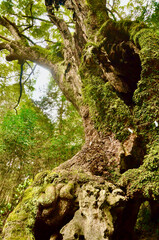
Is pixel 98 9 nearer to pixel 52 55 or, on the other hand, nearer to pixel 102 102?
pixel 52 55

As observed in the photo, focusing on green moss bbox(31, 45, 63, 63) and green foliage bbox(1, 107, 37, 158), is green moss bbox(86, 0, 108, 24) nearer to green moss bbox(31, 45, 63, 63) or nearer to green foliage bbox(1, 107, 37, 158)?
green moss bbox(31, 45, 63, 63)

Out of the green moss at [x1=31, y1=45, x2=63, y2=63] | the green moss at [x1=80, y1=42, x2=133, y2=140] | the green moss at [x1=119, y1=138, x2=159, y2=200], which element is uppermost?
the green moss at [x1=31, y1=45, x2=63, y2=63]

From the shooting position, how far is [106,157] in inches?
97.7

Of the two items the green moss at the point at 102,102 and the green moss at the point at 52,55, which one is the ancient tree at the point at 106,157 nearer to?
the green moss at the point at 102,102

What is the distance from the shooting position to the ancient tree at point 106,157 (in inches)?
70.7

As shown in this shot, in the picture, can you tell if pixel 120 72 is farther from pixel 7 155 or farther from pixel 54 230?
pixel 7 155

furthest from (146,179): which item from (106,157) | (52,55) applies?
(52,55)

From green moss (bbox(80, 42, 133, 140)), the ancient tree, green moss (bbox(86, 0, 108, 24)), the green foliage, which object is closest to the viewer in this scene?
the ancient tree

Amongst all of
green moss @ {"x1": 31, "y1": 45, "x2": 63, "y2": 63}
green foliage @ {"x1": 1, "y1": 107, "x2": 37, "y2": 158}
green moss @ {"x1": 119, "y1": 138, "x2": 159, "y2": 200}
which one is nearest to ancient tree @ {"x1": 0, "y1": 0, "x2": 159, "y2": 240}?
green moss @ {"x1": 119, "y1": 138, "x2": 159, "y2": 200}

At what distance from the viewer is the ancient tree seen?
1.79 meters

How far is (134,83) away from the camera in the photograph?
361 cm

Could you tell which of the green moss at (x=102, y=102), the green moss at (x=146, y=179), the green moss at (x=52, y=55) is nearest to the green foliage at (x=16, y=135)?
the green moss at (x=52, y=55)

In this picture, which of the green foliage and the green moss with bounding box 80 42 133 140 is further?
the green foliage

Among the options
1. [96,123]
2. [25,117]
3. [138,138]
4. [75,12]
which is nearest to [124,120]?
[138,138]
